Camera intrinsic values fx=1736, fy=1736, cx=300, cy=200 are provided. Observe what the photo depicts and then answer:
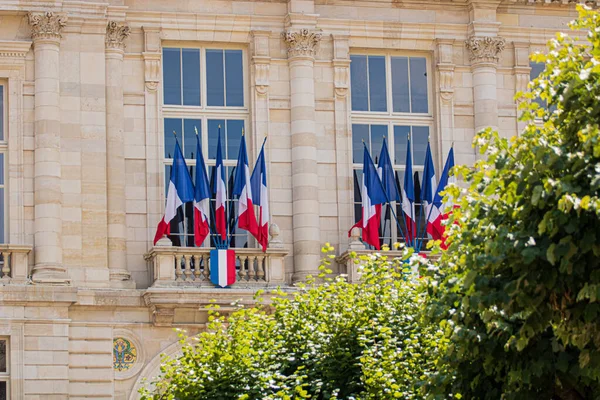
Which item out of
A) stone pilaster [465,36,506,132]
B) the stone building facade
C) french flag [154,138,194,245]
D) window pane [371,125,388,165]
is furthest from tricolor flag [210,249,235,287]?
stone pilaster [465,36,506,132]

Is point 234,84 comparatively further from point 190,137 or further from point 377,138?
point 377,138

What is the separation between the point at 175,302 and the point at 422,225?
6.83 metres

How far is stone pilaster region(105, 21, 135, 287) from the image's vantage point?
130 feet

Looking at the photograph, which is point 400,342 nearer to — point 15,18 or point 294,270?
point 294,270

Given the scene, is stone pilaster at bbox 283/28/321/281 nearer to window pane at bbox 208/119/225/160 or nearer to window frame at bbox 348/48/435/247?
window frame at bbox 348/48/435/247

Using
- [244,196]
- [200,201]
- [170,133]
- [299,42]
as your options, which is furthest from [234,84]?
[200,201]

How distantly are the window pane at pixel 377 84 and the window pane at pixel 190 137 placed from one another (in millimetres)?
4419

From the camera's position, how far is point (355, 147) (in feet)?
139

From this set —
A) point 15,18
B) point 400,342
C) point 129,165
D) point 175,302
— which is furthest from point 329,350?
point 15,18

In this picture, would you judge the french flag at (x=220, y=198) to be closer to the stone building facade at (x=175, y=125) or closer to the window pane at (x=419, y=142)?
the stone building facade at (x=175, y=125)

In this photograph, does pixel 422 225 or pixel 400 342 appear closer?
pixel 400 342

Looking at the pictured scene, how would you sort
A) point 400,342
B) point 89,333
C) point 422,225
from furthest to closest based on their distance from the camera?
1. point 422,225
2. point 89,333
3. point 400,342

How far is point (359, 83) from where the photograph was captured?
42.7m

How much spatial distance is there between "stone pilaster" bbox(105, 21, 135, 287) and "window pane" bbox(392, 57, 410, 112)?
6729mm
